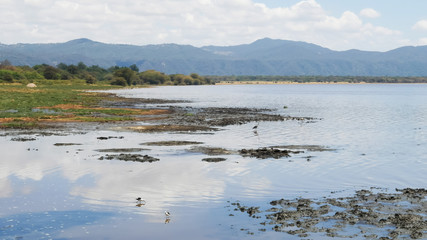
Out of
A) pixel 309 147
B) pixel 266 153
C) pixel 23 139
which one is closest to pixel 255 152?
pixel 266 153

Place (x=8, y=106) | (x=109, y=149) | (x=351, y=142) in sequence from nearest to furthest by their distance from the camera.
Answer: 1. (x=109, y=149)
2. (x=351, y=142)
3. (x=8, y=106)

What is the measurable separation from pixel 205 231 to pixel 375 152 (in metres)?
21.9

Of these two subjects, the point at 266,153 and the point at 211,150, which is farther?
the point at 211,150

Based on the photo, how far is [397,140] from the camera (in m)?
Answer: 42.4

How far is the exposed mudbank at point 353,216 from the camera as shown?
15.6 metres

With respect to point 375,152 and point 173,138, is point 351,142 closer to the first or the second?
point 375,152

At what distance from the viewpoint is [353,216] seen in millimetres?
17297

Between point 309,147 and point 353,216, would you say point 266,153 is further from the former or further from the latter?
point 353,216

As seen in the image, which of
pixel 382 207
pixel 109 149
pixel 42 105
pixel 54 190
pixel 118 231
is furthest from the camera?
pixel 42 105

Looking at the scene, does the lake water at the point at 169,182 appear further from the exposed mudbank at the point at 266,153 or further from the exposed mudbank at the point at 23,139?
the exposed mudbank at the point at 266,153

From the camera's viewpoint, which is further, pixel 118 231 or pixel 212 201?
pixel 212 201

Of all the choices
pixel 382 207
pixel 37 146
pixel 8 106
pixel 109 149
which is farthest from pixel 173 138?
pixel 8 106

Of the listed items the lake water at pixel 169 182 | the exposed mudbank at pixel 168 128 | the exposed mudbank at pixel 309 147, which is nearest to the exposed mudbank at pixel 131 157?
the lake water at pixel 169 182

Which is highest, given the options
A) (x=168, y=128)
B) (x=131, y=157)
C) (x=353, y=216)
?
(x=353, y=216)
